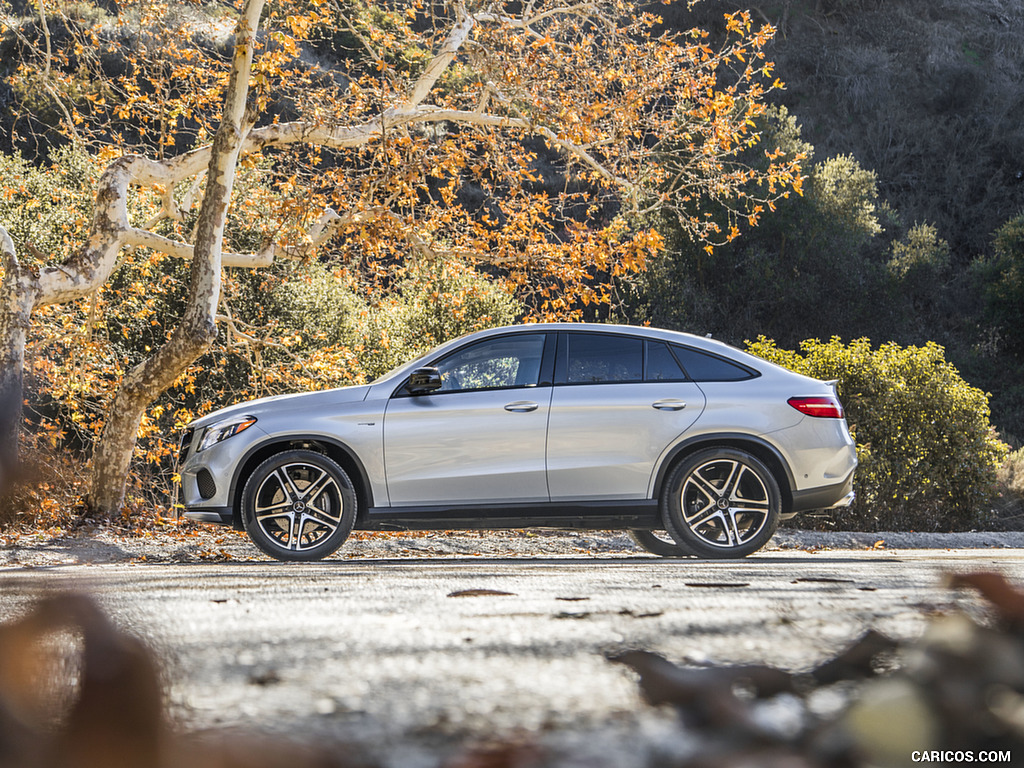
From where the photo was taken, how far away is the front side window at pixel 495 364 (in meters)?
6.90

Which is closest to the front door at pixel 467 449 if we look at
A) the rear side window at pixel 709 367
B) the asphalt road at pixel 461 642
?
the rear side window at pixel 709 367

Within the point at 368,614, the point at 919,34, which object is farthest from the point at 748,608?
the point at 919,34

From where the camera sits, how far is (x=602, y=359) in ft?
23.0

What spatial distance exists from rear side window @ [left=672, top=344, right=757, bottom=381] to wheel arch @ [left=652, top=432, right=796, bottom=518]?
450mm

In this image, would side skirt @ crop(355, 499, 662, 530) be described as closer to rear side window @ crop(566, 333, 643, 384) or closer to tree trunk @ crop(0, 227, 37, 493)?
rear side window @ crop(566, 333, 643, 384)

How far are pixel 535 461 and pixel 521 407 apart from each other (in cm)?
39

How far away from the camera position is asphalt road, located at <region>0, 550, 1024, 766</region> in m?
1.21

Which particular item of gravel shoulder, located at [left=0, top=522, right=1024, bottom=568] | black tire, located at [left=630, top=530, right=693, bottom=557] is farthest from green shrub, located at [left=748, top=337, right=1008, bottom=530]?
black tire, located at [left=630, top=530, right=693, bottom=557]

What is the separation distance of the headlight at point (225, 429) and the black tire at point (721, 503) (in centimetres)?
297

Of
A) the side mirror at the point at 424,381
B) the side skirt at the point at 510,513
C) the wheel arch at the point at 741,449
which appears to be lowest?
the side skirt at the point at 510,513

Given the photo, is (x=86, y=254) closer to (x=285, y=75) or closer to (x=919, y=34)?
(x=285, y=75)

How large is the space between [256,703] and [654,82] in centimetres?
1120

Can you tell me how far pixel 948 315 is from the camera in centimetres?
3038

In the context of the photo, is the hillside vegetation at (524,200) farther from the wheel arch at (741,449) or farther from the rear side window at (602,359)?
the wheel arch at (741,449)
